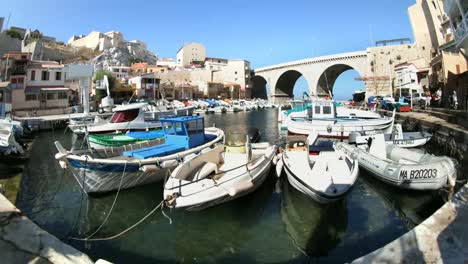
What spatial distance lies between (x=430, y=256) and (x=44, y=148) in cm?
2095

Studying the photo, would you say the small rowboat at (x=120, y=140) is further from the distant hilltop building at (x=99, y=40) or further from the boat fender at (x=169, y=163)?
the distant hilltop building at (x=99, y=40)

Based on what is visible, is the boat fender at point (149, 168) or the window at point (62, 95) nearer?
the boat fender at point (149, 168)

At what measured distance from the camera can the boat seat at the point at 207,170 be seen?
8.36 metres

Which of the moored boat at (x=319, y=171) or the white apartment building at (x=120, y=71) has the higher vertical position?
the white apartment building at (x=120, y=71)

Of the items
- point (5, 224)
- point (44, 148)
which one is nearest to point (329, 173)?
point (5, 224)

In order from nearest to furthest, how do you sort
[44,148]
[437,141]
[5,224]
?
[5,224]
[437,141]
[44,148]

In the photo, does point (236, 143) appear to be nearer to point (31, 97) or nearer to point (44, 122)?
point (44, 122)

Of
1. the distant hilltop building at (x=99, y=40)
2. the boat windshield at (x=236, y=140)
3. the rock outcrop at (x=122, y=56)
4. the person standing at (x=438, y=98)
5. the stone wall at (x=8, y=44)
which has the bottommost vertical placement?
the boat windshield at (x=236, y=140)

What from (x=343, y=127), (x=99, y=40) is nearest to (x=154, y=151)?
(x=343, y=127)

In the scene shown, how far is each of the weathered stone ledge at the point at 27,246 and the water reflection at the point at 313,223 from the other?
4.35 meters

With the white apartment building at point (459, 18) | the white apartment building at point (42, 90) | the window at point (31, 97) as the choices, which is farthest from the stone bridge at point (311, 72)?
the window at point (31, 97)

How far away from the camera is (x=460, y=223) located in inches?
131

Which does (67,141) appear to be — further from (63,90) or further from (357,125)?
(357,125)

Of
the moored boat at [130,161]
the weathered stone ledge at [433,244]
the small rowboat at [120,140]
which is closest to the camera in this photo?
the weathered stone ledge at [433,244]
